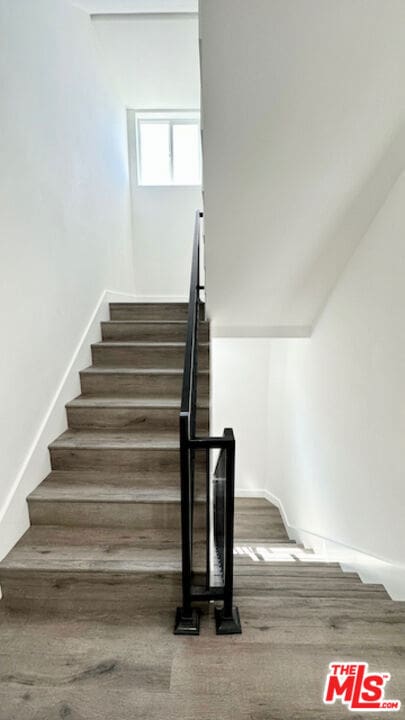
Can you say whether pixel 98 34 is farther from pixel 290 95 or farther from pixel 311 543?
pixel 311 543

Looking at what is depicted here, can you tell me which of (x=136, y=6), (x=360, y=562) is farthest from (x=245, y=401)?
(x=136, y=6)

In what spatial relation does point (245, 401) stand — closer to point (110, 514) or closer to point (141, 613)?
point (110, 514)

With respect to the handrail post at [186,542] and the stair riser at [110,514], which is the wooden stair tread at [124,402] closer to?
the stair riser at [110,514]

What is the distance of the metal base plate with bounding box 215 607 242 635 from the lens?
140 centimetres

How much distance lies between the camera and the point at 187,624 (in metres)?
1.43

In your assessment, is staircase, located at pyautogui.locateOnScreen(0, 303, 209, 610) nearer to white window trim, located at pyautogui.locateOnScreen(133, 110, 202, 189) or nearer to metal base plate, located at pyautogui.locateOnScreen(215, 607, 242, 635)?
metal base plate, located at pyautogui.locateOnScreen(215, 607, 242, 635)

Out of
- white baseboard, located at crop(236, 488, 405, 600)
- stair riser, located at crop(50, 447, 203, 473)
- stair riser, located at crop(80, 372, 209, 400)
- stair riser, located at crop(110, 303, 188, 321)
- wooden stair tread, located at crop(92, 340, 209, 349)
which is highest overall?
stair riser, located at crop(110, 303, 188, 321)

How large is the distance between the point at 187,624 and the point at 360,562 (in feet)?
4.16

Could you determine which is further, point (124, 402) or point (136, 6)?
point (136, 6)

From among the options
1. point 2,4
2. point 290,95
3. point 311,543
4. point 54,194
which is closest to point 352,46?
point 290,95

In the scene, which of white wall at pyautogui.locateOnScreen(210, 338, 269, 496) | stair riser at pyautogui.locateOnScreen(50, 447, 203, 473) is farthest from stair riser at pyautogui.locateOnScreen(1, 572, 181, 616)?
white wall at pyautogui.locateOnScreen(210, 338, 269, 496)

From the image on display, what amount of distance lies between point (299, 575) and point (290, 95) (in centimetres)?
239

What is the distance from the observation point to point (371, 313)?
2076 mm

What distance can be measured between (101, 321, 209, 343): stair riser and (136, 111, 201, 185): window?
244 cm
